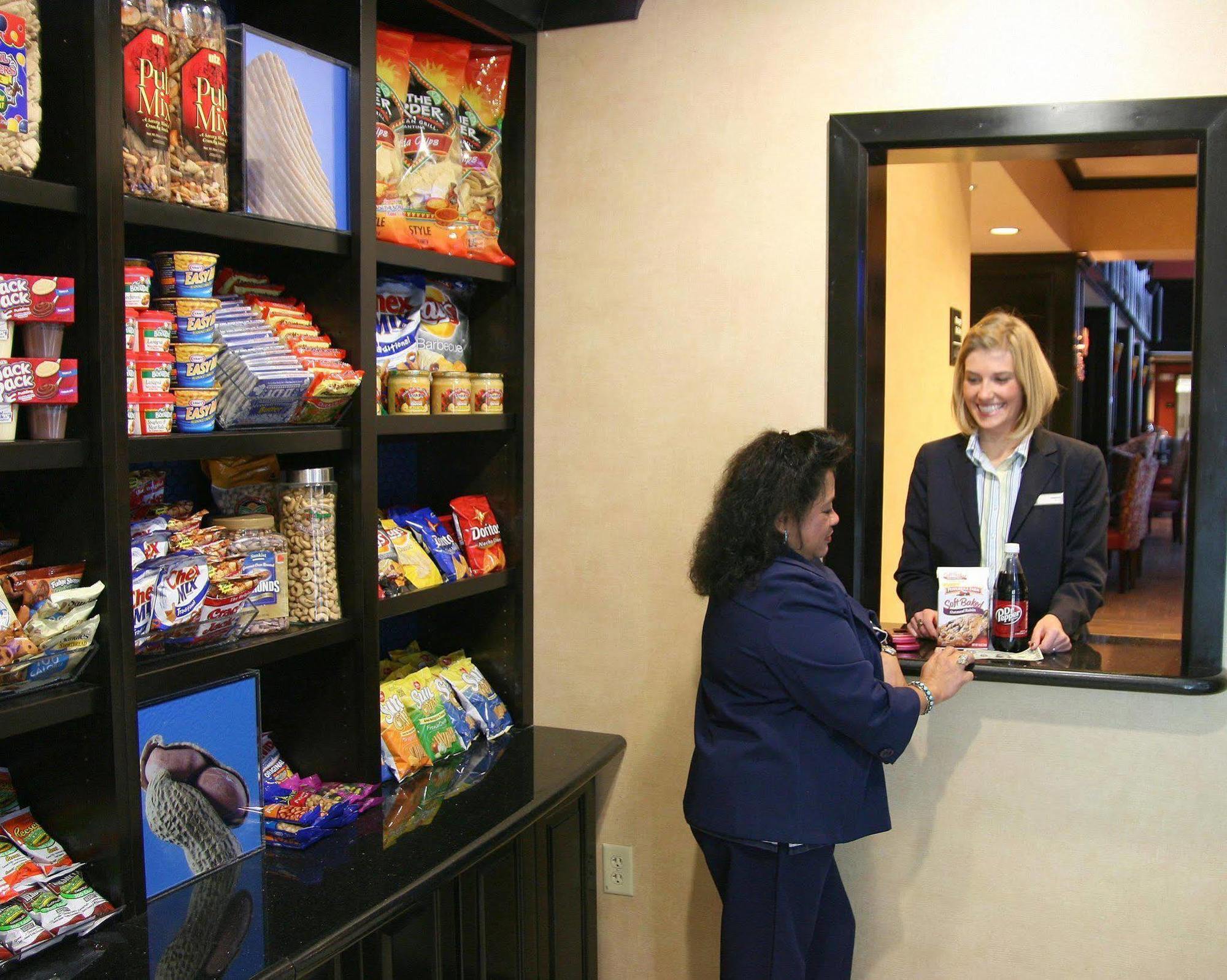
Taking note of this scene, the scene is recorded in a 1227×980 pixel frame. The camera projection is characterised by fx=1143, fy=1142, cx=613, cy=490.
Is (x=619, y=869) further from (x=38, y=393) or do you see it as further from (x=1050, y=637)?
(x=38, y=393)

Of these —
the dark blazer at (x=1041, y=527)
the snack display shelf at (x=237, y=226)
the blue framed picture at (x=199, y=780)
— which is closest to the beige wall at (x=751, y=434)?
the dark blazer at (x=1041, y=527)

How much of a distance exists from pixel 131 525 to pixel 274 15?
1103 mm

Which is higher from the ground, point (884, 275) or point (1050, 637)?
point (884, 275)

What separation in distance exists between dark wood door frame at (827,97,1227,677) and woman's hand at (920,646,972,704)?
32 centimetres

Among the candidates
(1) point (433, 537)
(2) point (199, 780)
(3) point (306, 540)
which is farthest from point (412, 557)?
(2) point (199, 780)

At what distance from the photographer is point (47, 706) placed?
1653mm

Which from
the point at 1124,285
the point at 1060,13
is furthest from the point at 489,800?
the point at 1124,285

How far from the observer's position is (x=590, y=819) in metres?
2.83

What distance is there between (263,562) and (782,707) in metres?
1.01

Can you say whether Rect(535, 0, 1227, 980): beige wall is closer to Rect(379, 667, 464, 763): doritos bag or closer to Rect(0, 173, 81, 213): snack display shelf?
Rect(379, 667, 464, 763): doritos bag

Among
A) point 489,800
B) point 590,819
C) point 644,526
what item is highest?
point 644,526

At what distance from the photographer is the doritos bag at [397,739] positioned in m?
2.46

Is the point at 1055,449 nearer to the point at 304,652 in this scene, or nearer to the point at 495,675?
the point at 495,675

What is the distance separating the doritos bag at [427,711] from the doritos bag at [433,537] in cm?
25
